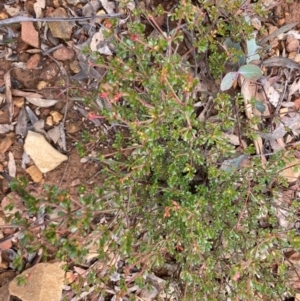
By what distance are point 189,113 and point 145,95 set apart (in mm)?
450

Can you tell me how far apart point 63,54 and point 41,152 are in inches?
20.8

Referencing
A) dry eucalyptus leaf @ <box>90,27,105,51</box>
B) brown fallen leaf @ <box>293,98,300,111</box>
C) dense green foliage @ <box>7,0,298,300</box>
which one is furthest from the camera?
brown fallen leaf @ <box>293,98,300,111</box>

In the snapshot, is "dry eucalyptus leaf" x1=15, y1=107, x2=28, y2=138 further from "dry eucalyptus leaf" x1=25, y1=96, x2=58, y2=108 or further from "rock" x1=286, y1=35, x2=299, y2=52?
"rock" x1=286, y1=35, x2=299, y2=52

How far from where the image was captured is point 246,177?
2104 mm

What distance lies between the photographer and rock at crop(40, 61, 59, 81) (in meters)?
2.43

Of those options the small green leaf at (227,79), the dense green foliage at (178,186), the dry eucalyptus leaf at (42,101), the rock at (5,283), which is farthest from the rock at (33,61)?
the rock at (5,283)

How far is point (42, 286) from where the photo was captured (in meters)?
2.34

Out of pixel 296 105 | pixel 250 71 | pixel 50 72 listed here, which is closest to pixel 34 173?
pixel 50 72

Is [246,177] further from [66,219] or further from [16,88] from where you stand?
[16,88]

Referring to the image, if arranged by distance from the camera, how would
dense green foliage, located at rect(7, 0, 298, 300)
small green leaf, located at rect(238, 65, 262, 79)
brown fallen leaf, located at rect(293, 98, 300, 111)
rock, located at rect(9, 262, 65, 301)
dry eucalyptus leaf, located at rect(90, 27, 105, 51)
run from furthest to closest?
1. brown fallen leaf, located at rect(293, 98, 300, 111)
2. dry eucalyptus leaf, located at rect(90, 27, 105, 51)
3. rock, located at rect(9, 262, 65, 301)
4. small green leaf, located at rect(238, 65, 262, 79)
5. dense green foliage, located at rect(7, 0, 298, 300)

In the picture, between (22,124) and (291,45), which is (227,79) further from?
(22,124)

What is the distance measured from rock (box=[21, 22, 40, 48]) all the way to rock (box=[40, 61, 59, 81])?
127 millimetres

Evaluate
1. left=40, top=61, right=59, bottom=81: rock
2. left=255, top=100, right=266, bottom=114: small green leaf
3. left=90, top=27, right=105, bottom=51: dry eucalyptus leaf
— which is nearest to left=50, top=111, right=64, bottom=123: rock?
left=40, top=61, right=59, bottom=81: rock

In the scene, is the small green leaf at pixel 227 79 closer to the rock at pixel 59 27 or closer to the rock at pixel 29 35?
the rock at pixel 59 27
